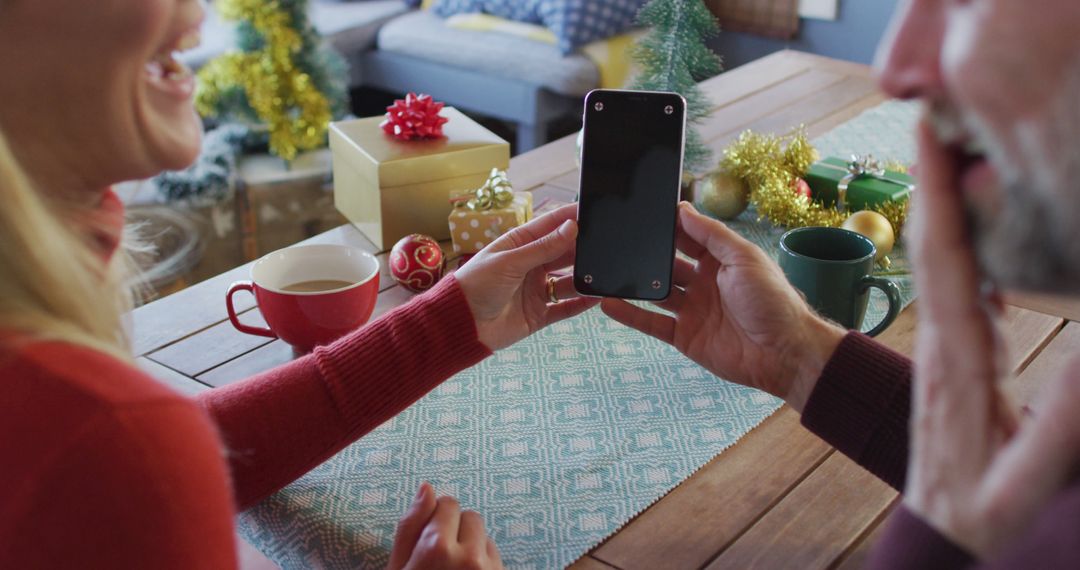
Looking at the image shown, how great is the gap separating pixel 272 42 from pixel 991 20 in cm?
265

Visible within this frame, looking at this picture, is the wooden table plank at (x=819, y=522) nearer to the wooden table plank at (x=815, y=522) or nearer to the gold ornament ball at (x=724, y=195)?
the wooden table plank at (x=815, y=522)

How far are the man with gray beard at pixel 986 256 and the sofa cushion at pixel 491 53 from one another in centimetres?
264

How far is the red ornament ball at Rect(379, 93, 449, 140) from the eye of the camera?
1294mm

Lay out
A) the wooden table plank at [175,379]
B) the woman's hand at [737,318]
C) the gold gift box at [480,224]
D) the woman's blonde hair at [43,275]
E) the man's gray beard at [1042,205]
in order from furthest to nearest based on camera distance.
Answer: the gold gift box at [480,224] → the wooden table plank at [175,379] → the woman's hand at [737,318] → the woman's blonde hair at [43,275] → the man's gray beard at [1042,205]

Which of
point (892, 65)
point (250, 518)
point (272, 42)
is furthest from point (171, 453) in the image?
point (272, 42)

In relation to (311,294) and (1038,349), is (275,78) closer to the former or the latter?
(311,294)

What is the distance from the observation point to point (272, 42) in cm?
278

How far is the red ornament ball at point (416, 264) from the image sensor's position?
3.77 feet

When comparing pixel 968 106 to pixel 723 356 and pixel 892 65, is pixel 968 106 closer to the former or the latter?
pixel 892 65

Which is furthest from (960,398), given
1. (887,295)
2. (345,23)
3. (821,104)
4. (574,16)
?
(345,23)

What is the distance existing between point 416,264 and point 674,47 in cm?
43

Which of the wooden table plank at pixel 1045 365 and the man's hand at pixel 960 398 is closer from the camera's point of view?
the man's hand at pixel 960 398

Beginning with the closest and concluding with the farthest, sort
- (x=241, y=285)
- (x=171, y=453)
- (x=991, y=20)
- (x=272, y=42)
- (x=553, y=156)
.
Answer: (x=991, y=20) → (x=171, y=453) → (x=241, y=285) → (x=553, y=156) → (x=272, y=42)

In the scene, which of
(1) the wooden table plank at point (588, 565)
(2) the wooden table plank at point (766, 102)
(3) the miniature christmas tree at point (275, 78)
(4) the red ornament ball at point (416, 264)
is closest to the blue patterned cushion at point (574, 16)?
(3) the miniature christmas tree at point (275, 78)
